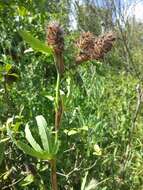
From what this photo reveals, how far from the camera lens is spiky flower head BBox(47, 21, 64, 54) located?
3.42 ft

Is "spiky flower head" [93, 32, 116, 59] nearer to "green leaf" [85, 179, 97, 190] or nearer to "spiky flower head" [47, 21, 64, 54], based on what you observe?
"spiky flower head" [47, 21, 64, 54]

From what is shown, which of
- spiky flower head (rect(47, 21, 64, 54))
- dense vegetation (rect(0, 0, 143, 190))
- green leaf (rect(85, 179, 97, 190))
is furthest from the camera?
dense vegetation (rect(0, 0, 143, 190))

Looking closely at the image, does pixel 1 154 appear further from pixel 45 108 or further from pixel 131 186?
pixel 131 186

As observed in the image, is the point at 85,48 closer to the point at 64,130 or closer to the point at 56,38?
the point at 56,38

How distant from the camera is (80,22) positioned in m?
8.50

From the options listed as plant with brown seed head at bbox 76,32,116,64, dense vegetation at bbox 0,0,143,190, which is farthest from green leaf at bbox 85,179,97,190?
plant with brown seed head at bbox 76,32,116,64

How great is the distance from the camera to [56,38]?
3.42 ft

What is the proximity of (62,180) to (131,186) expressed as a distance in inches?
15.0

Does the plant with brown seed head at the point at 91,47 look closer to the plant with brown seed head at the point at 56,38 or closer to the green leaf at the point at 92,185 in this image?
the plant with brown seed head at the point at 56,38

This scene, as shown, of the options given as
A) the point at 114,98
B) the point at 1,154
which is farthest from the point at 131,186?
the point at 114,98

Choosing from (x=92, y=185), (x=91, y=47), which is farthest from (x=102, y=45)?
(x=92, y=185)

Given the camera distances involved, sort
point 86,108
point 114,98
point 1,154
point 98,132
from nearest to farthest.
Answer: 1. point 1,154
2. point 98,132
3. point 86,108
4. point 114,98

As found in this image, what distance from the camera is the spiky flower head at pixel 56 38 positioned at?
3.42 ft

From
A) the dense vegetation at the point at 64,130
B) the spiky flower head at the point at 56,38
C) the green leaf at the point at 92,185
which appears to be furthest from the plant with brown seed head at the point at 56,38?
the green leaf at the point at 92,185
